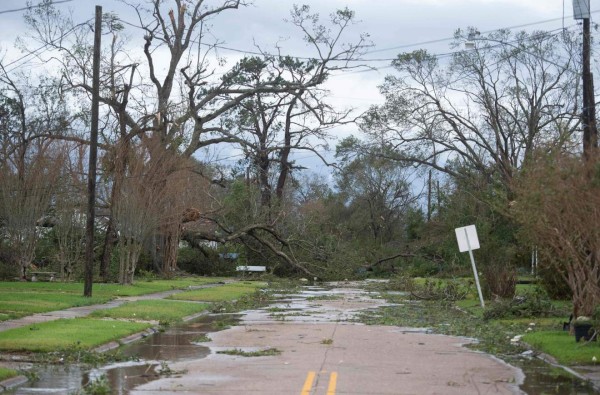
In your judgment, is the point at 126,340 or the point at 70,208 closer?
the point at 126,340

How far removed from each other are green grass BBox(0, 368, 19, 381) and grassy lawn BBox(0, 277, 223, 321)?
8768 mm

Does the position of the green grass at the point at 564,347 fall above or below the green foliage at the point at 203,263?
below

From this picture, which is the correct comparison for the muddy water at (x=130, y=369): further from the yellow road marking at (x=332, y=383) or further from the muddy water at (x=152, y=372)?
the yellow road marking at (x=332, y=383)

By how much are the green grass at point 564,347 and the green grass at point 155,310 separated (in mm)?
9679

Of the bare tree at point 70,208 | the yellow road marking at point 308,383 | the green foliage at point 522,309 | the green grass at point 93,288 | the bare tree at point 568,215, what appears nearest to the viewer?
the yellow road marking at point 308,383

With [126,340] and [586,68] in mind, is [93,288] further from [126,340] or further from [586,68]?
[586,68]

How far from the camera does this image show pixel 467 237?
30.4 m

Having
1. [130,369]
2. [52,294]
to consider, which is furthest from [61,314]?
[130,369]

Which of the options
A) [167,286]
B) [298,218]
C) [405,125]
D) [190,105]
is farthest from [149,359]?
[405,125]

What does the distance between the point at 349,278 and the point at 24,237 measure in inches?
880

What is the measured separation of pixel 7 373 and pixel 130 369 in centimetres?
216

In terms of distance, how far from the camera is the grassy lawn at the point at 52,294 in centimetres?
2477

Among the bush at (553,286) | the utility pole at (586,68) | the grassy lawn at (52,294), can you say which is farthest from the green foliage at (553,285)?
the grassy lawn at (52,294)

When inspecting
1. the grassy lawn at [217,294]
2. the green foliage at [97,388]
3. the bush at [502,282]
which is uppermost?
the bush at [502,282]
